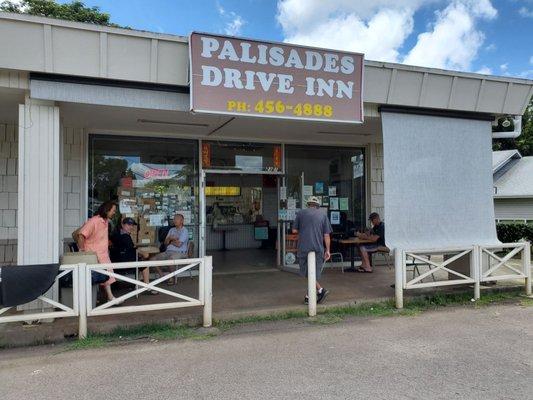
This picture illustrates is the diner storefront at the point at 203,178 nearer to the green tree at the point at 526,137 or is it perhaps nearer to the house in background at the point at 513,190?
the house in background at the point at 513,190

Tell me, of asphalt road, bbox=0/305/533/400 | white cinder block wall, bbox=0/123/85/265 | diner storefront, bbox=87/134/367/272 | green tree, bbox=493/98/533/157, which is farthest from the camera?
green tree, bbox=493/98/533/157

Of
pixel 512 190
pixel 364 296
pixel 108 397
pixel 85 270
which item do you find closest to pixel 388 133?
pixel 364 296

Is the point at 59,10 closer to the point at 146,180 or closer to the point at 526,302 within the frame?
the point at 146,180

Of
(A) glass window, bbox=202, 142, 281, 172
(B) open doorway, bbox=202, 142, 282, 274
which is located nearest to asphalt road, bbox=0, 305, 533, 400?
(A) glass window, bbox=202, 142, 281, 172

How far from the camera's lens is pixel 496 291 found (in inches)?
308

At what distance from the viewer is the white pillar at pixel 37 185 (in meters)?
5.68

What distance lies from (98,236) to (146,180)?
272 centimetres

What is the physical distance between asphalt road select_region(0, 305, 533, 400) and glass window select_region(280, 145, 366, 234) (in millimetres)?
4573

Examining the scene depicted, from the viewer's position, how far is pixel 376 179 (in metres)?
10.6

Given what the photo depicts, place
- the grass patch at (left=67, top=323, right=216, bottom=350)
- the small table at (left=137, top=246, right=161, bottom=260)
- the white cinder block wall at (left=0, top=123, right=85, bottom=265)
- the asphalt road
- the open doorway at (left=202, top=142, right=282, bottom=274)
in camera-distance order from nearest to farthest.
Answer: the asphalt road < the grass patch at (left=67, top=323, right=216, bottom=350) < the small table at (left=137, top=246, right=161, bottom=260) < the white cinder block wall at (left=0, top=123, right=85, bottom=265) < the open doorway at (left=202, top=142, right=282, bottom=274)

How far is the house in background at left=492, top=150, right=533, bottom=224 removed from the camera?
20328 mm

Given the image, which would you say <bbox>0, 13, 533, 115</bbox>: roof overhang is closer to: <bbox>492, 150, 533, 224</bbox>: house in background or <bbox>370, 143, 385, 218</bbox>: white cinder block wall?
<bbox>370, 143, 385, 218</bbox>: white cinder block wall

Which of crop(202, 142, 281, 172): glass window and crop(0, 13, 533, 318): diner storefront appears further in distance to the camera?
crop(202, 142, 281, 172): glass window

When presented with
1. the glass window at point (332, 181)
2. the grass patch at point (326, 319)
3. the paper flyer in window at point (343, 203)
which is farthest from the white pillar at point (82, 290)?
the paper flyer in window at point (343, 203)
